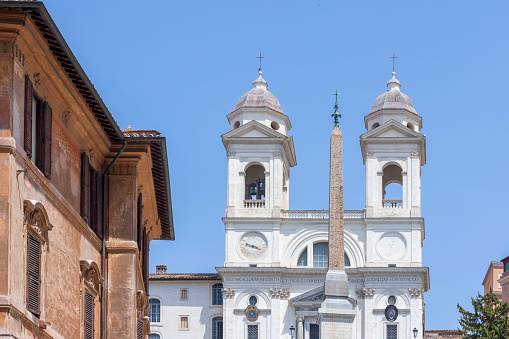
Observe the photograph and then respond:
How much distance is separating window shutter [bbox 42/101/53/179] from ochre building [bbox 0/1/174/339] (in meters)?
0.02

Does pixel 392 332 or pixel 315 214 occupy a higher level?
pixel 315 214

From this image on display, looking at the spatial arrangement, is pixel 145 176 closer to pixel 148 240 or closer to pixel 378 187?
pixel 148 240

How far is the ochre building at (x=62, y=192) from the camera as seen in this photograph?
686 inches

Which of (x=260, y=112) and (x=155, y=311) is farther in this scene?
(x=155, y=311)

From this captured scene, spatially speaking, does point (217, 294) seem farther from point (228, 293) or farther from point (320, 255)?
point (320, 255)

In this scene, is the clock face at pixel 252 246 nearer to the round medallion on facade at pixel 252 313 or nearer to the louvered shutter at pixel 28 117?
the round medallion on facade at pixel 252 313

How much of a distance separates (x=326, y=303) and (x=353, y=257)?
29767mm

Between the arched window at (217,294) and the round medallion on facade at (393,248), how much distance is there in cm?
1196

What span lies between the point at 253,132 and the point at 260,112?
233cm

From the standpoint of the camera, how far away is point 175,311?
91.7 metres

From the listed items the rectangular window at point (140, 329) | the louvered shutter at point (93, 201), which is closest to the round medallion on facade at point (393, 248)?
the rectangular window at point (140, 329)

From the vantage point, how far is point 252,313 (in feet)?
284

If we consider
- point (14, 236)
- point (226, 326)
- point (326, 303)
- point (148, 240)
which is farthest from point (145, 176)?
point (226, 326)

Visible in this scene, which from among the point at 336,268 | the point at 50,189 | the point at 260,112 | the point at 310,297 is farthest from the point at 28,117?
the point at 260,112
